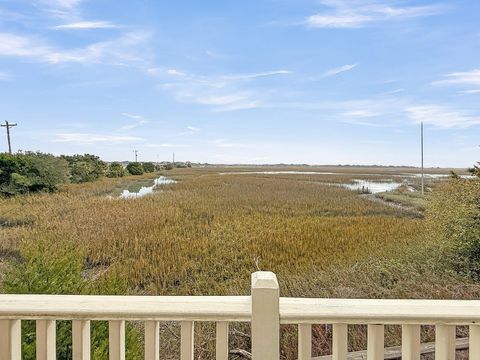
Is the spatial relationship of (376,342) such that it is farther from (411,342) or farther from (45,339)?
(45,339)

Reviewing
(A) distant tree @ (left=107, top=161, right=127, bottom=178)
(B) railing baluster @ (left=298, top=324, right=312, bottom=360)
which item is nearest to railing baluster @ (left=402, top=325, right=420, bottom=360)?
(B) railing baluster @ (left=298, top=324, right=312, bottom=360)

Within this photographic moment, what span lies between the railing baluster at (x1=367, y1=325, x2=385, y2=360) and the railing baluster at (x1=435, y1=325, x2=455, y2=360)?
0.63 ft

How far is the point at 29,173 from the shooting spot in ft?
67.8

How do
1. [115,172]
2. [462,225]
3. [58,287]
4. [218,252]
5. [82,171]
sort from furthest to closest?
[115,172] < [82,171] < [218,252] < [462,225] < [58,287]

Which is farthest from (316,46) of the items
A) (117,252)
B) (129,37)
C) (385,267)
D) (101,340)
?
(101,340)

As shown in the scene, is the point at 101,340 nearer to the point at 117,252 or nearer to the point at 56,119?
the point at 117,252

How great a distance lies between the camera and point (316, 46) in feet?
31.9

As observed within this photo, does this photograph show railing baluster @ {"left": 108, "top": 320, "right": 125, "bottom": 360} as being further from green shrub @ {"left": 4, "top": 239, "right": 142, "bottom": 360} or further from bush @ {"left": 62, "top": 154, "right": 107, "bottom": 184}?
bush @ {"left": 62, "top": 154, "right": 107, "bottom": 184}

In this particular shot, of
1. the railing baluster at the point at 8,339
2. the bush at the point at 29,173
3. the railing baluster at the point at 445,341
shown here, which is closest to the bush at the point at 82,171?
the bush at the point at 29,173

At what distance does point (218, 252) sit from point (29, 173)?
658 inches

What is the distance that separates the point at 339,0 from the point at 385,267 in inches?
205

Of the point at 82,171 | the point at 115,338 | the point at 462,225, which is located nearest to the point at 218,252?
the point at 462,225

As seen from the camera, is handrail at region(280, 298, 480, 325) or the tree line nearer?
handrail at region(280, 298, 480, 325)

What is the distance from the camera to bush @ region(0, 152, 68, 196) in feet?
65.2
